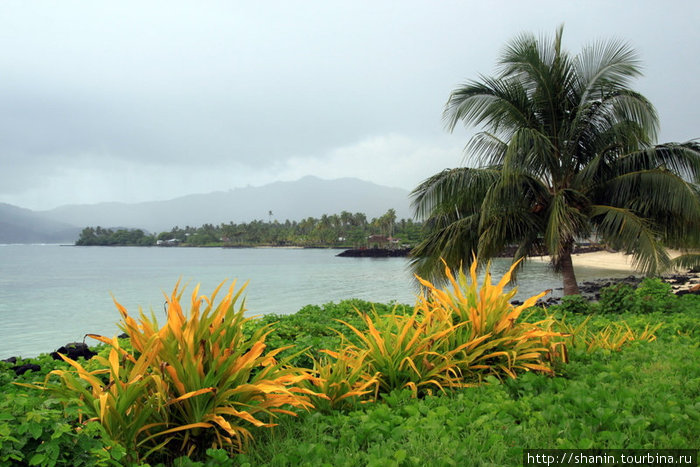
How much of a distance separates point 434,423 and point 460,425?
21 centimetres

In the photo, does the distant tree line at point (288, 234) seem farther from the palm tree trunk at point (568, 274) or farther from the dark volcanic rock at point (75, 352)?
the dark volcanic rock at point (75, 352)

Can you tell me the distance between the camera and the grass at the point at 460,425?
191 centimetres

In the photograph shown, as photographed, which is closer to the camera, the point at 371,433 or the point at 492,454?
the point at 492,454

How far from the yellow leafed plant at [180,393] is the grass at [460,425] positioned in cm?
13

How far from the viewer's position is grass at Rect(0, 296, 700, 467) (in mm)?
1905

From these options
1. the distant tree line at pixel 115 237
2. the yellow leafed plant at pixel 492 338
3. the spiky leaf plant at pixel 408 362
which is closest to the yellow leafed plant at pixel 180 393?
the spiky leaf plant at pixel 408 362

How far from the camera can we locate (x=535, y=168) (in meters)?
10.3

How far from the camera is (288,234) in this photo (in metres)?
115

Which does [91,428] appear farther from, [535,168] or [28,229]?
[28,229]

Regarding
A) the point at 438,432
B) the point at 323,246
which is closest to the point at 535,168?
the point at 438,432

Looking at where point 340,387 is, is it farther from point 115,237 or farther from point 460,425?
point 115,237

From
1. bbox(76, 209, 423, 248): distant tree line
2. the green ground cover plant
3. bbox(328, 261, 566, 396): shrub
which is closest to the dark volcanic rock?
the green ground cover plant

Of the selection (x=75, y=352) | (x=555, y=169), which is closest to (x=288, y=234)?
(x=555, y=169)

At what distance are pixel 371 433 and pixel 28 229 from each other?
240461mm
